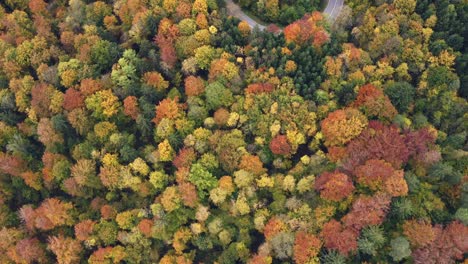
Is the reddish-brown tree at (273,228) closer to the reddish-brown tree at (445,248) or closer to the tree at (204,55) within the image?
the reddish-brown tree at (445,248)

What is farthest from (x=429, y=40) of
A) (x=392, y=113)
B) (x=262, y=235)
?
(x=262, y=235)

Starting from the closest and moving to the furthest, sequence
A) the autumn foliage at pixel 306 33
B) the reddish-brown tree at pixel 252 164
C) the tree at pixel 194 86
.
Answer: the reddish-brown tree at pixel 252 164
the tree at pixel 194 86
the autumn foliage at pixel 306 33

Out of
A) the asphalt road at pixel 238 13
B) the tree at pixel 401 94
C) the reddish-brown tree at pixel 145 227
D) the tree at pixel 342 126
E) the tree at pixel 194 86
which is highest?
the tree at pixel 401 94

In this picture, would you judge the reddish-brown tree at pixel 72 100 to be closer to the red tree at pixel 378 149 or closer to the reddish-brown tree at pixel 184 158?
the reddish-brown tree at pixel 184 158

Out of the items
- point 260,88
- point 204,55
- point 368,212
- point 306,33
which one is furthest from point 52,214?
point 306,33

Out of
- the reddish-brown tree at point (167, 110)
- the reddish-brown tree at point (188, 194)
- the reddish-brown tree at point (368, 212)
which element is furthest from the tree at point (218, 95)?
the reddish-brown tree at point (368, 212)

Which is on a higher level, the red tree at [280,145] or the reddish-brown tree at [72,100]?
the red tree at [280,145]

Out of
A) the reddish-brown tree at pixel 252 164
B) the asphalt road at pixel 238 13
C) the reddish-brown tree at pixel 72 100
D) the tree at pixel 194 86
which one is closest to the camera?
the reddish-brown tree at pixel 252 164

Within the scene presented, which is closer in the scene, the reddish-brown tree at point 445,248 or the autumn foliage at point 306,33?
the reddish-brown tree at point 445,248
